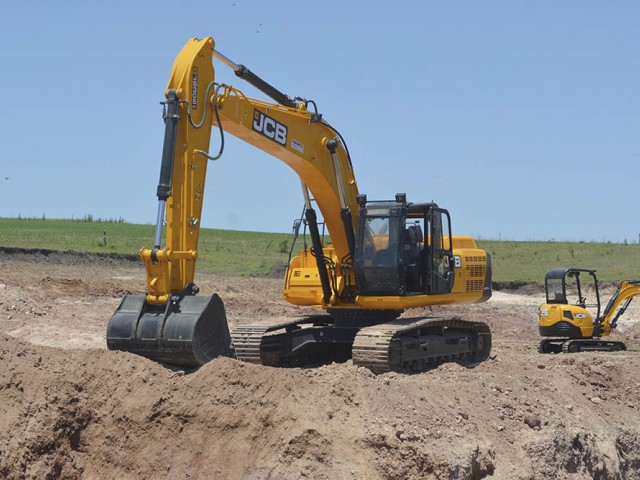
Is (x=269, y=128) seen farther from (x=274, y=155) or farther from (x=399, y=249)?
(x=399, y=249)

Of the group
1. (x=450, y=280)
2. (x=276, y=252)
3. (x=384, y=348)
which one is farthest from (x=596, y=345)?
(x=276, y=252)

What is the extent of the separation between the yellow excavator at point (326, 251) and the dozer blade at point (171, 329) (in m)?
0.04

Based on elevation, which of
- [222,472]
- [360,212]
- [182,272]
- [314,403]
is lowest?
[222,472]

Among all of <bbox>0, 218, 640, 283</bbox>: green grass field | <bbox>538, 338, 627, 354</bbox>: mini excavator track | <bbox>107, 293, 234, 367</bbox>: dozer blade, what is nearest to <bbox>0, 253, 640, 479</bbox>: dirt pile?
<bbox>107, 293, 234, 367</bbox>: dozer blade

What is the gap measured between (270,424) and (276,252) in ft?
118

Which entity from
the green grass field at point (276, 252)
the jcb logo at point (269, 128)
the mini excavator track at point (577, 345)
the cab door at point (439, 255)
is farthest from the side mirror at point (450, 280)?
the green grass field at point (276, 252)

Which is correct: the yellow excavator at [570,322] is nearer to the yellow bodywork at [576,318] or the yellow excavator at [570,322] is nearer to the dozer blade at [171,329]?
the yellow bodywork at [576,318]

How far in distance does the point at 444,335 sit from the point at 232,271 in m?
21.7

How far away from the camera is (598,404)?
14219 mm

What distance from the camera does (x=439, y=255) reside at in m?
15.5

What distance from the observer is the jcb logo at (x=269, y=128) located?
534 inches

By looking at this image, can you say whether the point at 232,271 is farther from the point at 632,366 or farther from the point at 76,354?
the point at 76,354

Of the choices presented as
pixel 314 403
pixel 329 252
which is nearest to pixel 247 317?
pixel 329 252

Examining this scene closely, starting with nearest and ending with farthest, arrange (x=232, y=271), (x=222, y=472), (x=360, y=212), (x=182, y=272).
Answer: (x=222, y=472)
(x=182, y=272)
(x=360, y=212)
(x=232, y=271)
